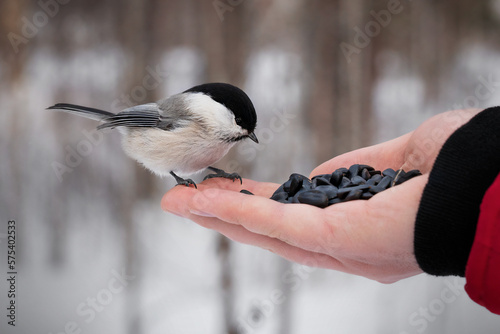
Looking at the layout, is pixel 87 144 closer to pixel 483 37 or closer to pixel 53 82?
pixel 53 82

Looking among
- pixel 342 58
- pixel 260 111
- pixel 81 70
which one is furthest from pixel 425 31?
pixel 81 70

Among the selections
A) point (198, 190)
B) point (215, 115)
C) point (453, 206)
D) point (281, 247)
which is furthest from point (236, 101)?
point (453, 206)

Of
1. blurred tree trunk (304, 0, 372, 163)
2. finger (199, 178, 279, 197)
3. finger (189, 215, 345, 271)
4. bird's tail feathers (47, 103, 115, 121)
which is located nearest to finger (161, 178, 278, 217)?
finger (199, 178, 279, 197)

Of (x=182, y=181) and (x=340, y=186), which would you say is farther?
Result: (x=182, y=181)

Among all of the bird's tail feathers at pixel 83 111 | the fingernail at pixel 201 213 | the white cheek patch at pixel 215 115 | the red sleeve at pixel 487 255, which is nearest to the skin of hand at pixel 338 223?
the fingernail at pixel 201 213

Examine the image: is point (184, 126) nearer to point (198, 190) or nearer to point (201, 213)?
point (198, 190)

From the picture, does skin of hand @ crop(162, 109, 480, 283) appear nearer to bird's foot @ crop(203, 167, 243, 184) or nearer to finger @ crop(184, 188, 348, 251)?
finger @ crop(184, 188, 348, 251)
